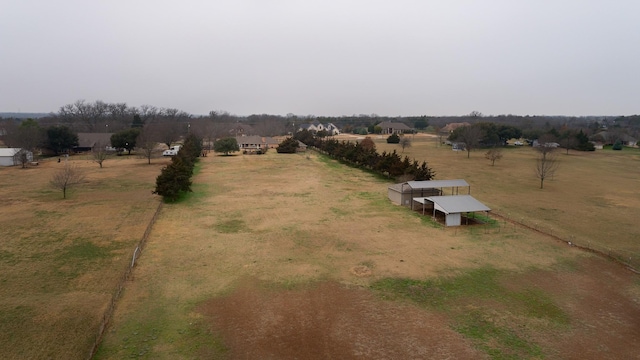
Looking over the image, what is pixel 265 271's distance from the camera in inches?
690

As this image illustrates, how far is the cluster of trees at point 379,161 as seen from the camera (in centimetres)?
3644

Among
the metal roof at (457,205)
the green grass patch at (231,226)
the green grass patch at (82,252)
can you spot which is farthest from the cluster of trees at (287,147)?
the green grass patch at (82,252)

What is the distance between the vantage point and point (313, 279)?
16797mm

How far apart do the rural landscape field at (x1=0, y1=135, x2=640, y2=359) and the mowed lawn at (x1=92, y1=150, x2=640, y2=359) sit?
2.8 inches

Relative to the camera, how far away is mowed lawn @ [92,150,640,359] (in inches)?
481

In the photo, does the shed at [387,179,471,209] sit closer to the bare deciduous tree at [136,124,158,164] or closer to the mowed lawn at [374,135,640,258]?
the mowed lawn at [374,135,640,258]

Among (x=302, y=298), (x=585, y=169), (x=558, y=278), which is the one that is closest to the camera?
(x=302, y=298)

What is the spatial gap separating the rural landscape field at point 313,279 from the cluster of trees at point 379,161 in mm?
6724

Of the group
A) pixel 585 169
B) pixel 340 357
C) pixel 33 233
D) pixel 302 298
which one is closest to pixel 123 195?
pixel 33 233

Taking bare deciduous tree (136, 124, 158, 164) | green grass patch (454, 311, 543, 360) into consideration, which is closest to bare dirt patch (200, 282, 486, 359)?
green grass patch (454, 311, 543, 360)

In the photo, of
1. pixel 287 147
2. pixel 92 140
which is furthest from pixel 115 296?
pixel 92 140

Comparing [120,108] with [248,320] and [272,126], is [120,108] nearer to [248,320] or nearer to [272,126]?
[272,126]

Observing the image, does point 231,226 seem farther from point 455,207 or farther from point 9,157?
point 9,157

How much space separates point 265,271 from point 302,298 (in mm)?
3047
